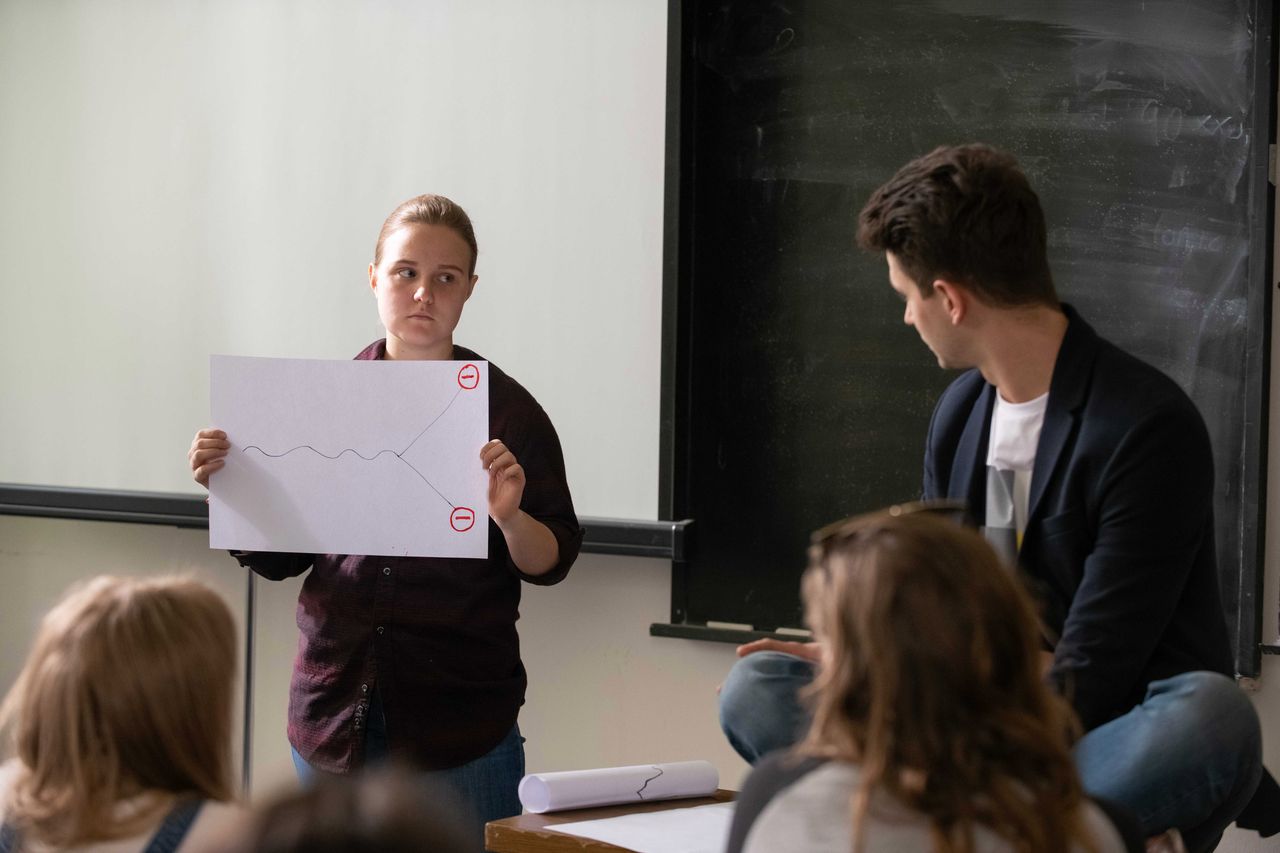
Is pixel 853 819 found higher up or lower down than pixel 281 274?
lower down

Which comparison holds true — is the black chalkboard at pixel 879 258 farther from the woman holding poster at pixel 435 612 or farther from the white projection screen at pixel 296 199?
the woman holding poster at pixel 435 612

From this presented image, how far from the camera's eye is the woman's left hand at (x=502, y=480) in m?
2.10

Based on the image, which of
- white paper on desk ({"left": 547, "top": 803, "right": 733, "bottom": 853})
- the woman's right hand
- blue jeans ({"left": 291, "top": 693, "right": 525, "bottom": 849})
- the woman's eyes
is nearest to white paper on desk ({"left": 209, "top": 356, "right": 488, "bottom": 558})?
the woman's right hand

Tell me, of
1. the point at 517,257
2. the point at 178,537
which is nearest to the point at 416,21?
the point at 517,257

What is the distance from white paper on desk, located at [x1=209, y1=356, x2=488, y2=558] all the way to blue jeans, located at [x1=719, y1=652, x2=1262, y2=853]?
3.43 feet

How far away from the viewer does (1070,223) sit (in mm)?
2688

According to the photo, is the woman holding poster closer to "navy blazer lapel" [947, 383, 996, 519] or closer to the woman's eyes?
the woman's eyes

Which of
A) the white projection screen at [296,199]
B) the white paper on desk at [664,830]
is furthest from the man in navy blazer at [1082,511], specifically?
the white projection screen at [296,199]

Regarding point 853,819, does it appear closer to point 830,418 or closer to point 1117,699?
point 1117,699

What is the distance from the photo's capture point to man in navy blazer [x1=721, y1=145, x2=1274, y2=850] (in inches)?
64.4

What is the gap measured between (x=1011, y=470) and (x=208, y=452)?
1263mm

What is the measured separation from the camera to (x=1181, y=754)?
1.61 m

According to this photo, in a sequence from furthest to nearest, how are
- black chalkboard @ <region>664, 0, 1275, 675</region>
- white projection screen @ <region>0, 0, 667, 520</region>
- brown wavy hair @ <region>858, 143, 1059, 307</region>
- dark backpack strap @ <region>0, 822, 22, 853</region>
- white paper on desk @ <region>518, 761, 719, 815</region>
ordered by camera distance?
1. white projection screen @ <region>0, 0, 667, 520</region>
2. black chalkboard @ <region>664, 0, 1275, 675</region>
3. white paper on desk @ <region>518, 761, 719, 815</region>
4. brown wavy hair @ <region>858, 143, 1059, 307</region>
5. dark backpack strap @ <region>0, 822, 22, 853</region>

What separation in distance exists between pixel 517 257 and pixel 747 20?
740mm
